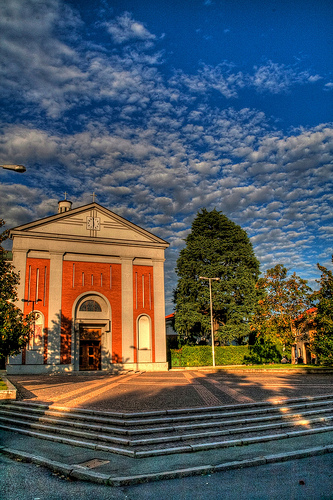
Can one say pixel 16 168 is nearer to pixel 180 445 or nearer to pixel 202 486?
pixel 180 445

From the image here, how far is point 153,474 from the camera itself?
702cm

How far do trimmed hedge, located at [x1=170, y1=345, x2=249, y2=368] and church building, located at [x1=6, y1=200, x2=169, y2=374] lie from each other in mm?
5893

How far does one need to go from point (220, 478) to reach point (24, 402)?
8.81 metres

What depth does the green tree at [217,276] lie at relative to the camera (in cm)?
3784

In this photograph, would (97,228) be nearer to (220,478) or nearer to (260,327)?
(260,327)

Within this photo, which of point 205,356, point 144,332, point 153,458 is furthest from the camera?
point 205,356

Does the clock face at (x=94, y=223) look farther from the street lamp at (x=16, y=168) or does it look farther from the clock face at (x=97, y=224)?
the street lamp at (x=16, y=168)

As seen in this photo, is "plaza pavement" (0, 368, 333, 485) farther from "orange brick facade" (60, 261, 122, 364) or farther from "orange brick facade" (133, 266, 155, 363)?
"orange brick facade" (133, 266, 155, 363)

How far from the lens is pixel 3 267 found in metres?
19.3

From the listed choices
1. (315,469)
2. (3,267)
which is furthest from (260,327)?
(315,469)

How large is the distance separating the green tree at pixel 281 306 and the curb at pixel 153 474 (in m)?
22.2

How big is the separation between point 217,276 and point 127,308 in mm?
12266

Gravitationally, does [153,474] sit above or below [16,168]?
below

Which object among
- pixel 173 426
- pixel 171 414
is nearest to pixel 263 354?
pixel 171 414
